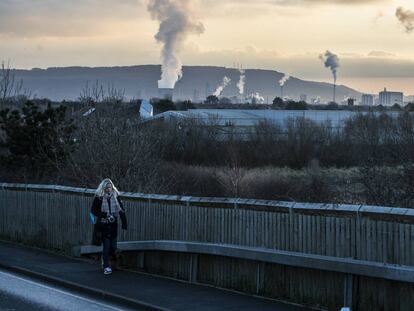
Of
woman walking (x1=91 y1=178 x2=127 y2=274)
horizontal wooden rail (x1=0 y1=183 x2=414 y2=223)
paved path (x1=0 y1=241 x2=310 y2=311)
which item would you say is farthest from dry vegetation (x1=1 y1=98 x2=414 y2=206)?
horizontal wooden rail (x1=0 y1=183 x2=414 y2=223)

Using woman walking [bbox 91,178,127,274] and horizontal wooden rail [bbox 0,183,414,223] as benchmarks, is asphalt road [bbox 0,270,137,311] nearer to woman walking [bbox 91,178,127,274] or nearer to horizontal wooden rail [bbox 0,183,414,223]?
woman walking [bbox 91,178,127,274]

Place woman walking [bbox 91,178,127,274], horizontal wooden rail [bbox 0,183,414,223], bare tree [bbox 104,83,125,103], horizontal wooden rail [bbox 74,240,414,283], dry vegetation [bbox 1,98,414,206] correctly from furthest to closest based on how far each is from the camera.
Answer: bare tree [bbox 104,83,125,103]
dry vegetation [bbox 1,98,414,206]
woman walking [bbox 91,178,127,274]
horizontal wooden rail [bbox 0,183,414,223]
horizontal wooden rail [bbox 74,240,414,283]

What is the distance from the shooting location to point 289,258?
32.7 ft

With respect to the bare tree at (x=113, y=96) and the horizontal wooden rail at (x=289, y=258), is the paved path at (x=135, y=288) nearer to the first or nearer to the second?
the horizontal wooden rail at (x=289, y=258)

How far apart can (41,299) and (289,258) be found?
390cm

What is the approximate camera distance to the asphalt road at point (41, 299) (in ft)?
33.2

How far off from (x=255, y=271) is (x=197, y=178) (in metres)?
35.6

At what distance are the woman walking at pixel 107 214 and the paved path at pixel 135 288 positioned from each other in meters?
0.56

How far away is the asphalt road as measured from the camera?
1012 centimetres

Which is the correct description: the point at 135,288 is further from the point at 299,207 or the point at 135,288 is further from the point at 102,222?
the point at 299,207

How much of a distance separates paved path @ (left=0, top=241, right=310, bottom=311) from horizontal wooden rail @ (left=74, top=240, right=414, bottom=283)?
58 cm

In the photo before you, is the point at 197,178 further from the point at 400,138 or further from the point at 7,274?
the point at 7,274

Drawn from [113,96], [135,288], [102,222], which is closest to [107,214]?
[102,222]

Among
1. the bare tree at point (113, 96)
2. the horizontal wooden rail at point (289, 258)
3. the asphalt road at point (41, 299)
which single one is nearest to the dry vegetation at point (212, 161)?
the bare tree at point (113, 96)
